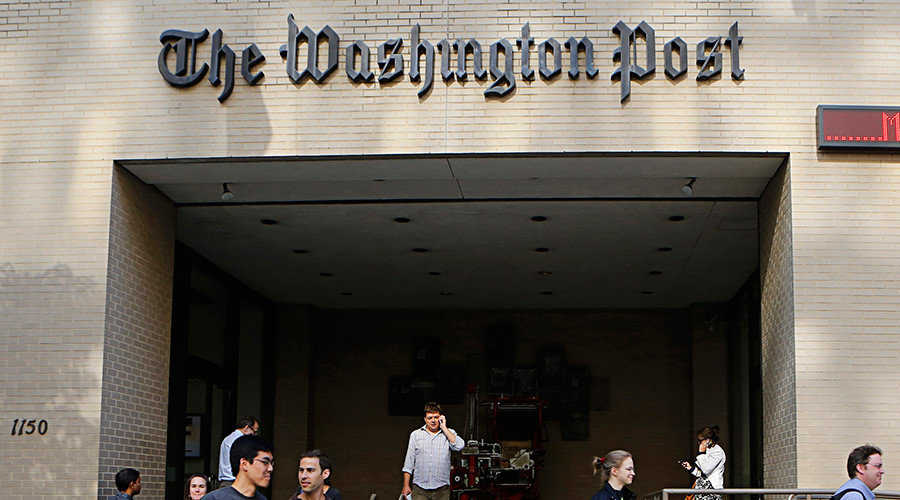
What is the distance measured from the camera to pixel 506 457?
737 inches

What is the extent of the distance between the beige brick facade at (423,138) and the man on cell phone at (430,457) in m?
2.76

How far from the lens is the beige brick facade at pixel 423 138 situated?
416 inches

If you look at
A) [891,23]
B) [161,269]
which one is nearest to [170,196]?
[161,269]

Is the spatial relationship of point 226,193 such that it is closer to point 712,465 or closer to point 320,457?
point 320,457

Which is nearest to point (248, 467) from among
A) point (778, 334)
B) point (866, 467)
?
point (866, 467)

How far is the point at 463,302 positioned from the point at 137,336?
918 centimetres

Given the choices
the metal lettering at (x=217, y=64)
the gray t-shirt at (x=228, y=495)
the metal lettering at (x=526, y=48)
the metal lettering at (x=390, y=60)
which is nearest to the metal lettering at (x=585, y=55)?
the metal lettering at (x=526, y=48)

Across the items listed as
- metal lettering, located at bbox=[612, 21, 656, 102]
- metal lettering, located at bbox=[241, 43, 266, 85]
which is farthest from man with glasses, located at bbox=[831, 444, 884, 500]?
metal lettering, located at bbox=[241, 43, 266, 85]

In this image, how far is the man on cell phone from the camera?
36.1 ft

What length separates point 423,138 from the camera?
1105 cm

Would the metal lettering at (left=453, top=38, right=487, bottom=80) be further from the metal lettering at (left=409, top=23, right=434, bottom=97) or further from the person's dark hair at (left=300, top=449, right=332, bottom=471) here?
the person's dark hair at (left=300, top=449, right=332, bottom=471)

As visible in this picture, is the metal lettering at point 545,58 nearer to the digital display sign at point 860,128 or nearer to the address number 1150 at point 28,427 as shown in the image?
the digital display sign at point 860,128

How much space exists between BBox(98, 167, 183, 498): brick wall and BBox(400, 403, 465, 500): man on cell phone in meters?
2.87

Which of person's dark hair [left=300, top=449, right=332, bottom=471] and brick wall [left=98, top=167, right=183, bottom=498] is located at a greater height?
brick wall [left=98, top=167, right=183, bottom=498]
